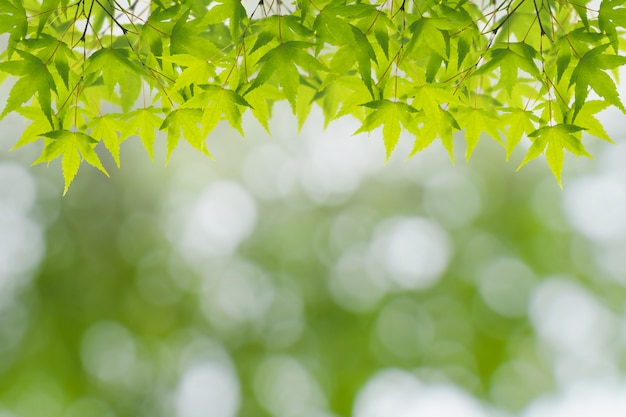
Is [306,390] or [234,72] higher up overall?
[234,72]

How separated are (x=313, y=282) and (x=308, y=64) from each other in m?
6.74

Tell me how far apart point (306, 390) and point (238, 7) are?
21.8ft

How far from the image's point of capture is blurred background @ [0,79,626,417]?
7.29 metres

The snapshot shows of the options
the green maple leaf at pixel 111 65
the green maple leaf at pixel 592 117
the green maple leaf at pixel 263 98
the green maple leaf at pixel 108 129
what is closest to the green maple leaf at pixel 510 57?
the green maple leaf at pixel 592 117

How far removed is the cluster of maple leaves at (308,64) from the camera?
1212 millimetres

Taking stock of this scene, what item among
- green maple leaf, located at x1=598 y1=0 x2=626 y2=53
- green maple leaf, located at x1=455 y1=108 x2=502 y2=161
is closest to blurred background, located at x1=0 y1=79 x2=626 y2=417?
green maple leaf, located at x1=455 y1=108 x2=502 y2=161

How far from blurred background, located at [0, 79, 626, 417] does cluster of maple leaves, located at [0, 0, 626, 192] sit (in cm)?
590

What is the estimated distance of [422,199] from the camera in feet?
26.9

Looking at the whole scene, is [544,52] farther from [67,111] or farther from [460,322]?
[460,322]

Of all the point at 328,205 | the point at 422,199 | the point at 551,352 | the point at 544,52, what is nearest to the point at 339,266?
the point at 328,205

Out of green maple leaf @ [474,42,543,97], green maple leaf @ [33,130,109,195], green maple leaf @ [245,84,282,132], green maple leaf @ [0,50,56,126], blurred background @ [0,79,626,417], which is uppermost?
green maple leaf @ [474,42,543,97]

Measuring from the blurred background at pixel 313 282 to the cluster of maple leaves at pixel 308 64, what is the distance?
5900mm

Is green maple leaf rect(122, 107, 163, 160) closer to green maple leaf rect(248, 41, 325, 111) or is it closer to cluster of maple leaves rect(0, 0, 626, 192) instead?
cluster of maple leaves rect(0, 0, 626, 192)

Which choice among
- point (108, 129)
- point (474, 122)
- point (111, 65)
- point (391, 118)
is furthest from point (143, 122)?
point (474, 122)
